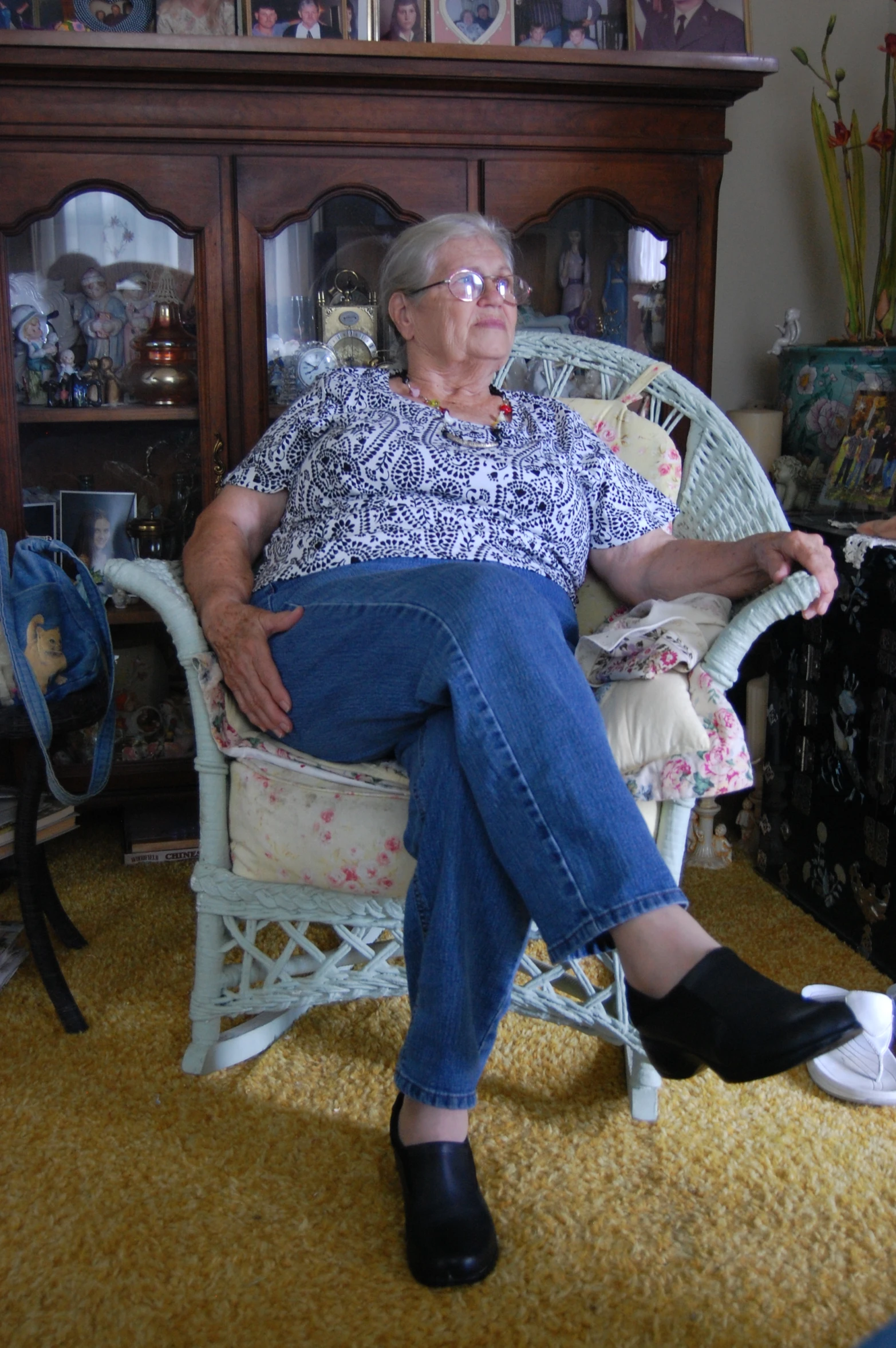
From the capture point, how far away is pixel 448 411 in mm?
1645

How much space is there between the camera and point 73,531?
2182 mm

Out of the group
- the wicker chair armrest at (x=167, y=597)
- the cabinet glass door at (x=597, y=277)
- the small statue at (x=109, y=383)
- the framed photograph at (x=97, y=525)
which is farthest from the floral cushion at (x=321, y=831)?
the cabinet glass door at (x=597, y=277)

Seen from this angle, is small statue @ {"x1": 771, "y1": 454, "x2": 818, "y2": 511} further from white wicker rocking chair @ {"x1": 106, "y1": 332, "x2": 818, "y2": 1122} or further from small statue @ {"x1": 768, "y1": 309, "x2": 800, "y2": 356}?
white wicker rocking chair @ {"x1": 106, "y1": 332, "x2": 818, "y2": 1122}

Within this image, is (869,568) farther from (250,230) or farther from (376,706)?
(250,230)

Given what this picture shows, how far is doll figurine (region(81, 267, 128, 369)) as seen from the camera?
2125mm

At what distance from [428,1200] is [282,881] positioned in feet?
1.31

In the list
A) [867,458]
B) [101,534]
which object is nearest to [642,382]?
[867,458]

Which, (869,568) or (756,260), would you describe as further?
(756,260)

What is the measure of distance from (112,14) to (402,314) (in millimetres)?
852

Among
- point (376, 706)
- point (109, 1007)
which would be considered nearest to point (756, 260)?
point (376, 706)

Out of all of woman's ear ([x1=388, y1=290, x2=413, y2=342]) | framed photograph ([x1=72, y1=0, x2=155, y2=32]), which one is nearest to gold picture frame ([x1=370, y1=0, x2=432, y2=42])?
framed photograph ([x1=72, y1=0, x2=155, y2=32])

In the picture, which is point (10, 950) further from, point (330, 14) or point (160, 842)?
point (330, 14)

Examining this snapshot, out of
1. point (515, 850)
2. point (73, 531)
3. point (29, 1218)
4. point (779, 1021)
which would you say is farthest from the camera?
point (73, 531)

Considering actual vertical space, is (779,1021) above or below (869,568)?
below
